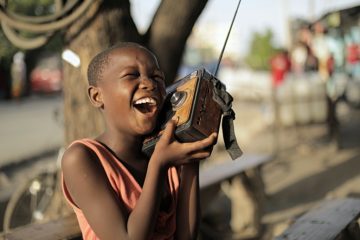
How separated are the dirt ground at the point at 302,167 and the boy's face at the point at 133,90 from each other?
1.97m

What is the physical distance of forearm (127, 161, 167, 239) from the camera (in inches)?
54.7

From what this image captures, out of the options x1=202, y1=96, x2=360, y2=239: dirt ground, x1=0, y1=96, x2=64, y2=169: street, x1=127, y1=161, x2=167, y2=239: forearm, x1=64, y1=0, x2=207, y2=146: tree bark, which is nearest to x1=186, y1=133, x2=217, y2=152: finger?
x1=127, y1=161, x2=167, y2=239: forearm

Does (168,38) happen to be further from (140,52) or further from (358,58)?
(358,58)

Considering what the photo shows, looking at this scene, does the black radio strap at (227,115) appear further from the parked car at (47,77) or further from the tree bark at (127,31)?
the parked car at (47,77)

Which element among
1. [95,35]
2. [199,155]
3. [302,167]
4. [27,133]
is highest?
[199,155]

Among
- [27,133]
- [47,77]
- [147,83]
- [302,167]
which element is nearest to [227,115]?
[147,83]

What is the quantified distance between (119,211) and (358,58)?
15758 mm

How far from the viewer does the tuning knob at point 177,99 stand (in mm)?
1468

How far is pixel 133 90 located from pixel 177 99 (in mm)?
136

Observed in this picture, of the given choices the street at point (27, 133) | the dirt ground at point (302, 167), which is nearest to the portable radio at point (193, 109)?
the dirt ground at point (302, 167)

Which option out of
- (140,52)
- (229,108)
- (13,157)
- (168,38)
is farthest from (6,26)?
(13,157)

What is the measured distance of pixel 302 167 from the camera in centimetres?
699

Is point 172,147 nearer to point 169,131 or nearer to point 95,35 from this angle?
point 169,131

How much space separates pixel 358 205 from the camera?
9.38ft
